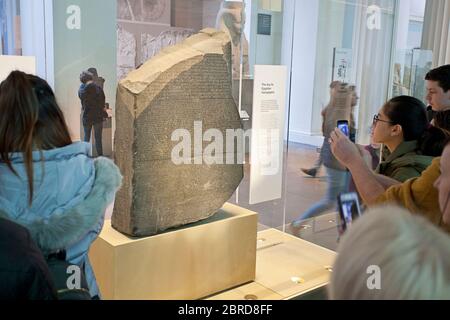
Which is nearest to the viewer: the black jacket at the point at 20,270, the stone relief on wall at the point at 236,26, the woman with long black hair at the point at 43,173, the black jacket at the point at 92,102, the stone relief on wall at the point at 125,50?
the black jacket at the point at 20,270

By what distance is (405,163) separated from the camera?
76.4 inches

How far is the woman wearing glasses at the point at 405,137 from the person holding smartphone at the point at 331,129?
1560mm

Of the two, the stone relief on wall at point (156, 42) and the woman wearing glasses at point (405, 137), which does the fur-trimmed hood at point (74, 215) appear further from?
the stone relief on wall at point (156, 42)

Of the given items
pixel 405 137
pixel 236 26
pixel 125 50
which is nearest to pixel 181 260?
pixel 405 137

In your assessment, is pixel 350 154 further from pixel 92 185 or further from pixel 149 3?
pixel 149 3

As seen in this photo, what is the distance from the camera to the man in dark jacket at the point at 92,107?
2510 millimetres

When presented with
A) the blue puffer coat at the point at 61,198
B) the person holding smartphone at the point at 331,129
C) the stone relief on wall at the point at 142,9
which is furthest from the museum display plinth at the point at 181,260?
the person holding smartphone at the point at 331,129

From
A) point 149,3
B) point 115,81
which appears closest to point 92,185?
point 115,81

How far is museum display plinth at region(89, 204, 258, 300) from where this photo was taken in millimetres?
1952

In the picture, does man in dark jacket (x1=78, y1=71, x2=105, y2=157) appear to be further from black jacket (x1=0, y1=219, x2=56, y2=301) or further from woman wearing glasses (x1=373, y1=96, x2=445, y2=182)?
black jacket (x1=0, y1=219, x2=56, y2=301)

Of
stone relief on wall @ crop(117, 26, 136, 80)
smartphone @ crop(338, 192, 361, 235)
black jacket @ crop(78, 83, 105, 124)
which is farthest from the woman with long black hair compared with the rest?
stone relief on wall @ crop(117, 26, 136, 80)

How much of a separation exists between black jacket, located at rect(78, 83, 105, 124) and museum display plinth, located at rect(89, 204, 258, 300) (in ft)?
2.09

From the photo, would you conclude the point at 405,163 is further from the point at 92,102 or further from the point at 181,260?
the point at 92,102

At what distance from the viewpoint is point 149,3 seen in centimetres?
270
